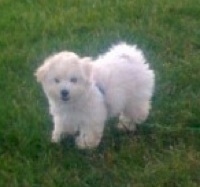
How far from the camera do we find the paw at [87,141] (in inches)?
237

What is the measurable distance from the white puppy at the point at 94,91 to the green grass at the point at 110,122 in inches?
5.7

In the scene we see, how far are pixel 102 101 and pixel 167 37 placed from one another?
Answer: 2523 millimetres

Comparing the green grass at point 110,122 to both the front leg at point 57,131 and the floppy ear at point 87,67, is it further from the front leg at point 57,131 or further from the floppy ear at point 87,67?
the floppy ear at point 87,67

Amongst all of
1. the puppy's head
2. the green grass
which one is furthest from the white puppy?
the green grass

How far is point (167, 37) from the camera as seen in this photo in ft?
27.6

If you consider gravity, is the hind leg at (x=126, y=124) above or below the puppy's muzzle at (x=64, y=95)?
below

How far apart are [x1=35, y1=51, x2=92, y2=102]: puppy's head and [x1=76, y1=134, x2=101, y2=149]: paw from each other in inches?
14.3

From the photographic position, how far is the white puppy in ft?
18.8

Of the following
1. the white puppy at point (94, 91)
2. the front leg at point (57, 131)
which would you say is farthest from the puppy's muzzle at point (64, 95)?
the front leg at point (57, 131)

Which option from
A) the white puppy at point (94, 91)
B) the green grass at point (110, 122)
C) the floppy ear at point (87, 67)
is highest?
the floppy ear at point (87, 67)

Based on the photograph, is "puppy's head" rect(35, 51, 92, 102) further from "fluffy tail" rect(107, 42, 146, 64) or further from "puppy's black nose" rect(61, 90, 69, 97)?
"fluffy tail" rect(107, 42, 146, 64)

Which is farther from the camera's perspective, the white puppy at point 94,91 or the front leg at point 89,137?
the front leg at point 89,137

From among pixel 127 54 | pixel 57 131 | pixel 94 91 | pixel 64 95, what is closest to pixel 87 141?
pixel 57 131

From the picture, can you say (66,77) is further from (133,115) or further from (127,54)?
(133,115)
